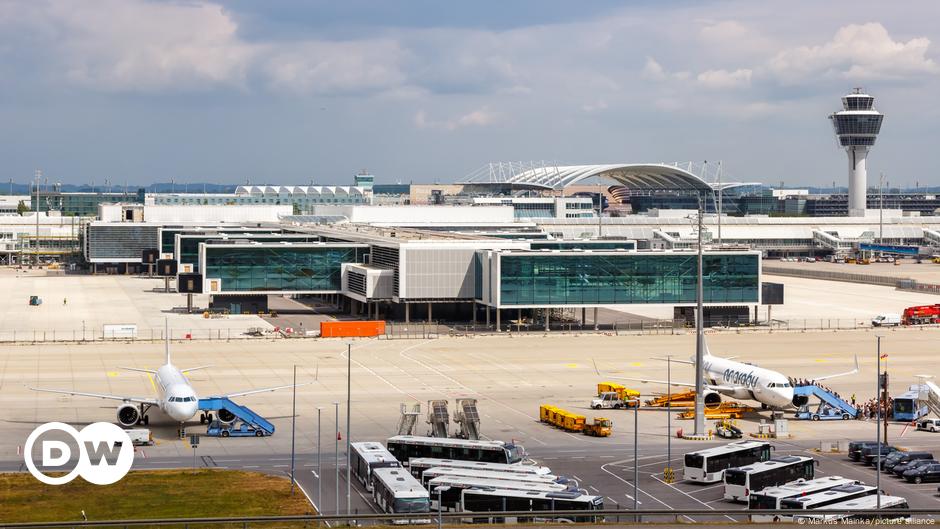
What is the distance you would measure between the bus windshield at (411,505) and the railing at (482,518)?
0.70 m

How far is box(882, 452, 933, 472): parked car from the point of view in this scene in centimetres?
6247

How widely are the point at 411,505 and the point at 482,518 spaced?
117 inches

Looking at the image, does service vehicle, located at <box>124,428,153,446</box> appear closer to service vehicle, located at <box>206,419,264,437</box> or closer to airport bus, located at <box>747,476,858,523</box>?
service vehicle, located at <box>206,419,264,437</box>

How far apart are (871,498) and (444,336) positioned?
7348 centimetres

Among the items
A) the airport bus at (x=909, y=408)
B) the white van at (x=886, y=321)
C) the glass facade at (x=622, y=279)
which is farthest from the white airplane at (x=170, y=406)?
the white van at (x=886, y=321)

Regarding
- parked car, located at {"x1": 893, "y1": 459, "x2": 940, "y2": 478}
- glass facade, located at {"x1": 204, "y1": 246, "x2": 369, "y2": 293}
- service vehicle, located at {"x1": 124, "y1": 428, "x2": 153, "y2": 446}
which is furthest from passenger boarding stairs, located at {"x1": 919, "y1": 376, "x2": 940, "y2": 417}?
glass facade, located at {"x1": 204, "y1": 246, "x2": 369, "y2": 293}

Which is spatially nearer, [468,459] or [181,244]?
[468,459]

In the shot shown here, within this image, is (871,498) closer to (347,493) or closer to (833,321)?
(347,493)

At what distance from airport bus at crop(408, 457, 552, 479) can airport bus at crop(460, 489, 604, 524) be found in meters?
5.41

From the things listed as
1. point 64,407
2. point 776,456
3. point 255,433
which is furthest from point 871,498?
point 64,407

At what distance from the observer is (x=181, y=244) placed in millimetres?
199250

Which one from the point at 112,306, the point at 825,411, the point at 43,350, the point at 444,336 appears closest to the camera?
the point at 825,411

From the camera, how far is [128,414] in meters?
71.6

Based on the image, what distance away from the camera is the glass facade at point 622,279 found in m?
129
